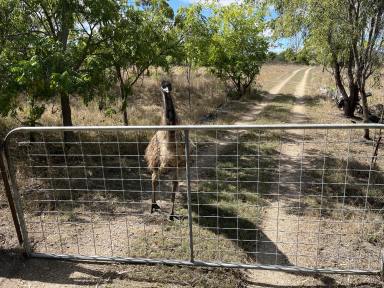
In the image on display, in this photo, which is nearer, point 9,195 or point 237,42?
point 9,195

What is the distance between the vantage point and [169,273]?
16.1 feet

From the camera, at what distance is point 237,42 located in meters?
20.8

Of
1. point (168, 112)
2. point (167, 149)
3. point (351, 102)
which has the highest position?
point (168, 112)

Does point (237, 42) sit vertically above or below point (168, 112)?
above

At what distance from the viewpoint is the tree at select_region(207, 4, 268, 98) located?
2038 centimetres

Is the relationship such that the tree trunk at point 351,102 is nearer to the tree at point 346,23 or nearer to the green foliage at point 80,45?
the tree at point 346,23

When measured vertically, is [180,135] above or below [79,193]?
above

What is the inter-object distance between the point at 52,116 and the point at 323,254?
33.0ft

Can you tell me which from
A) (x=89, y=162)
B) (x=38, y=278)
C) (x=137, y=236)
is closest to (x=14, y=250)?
(x=38, y=278)

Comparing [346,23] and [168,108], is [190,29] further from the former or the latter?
[168,108]

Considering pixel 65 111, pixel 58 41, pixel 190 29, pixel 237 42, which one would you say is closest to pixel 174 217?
pixel 58 41

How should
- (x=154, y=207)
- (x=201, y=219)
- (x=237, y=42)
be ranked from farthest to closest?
(x=237, y=42) < (x=154, y=207) < (x=201, y=219)

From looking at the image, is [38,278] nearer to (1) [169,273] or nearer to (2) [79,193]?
(1) [169,273]

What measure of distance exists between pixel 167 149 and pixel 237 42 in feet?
52.2
